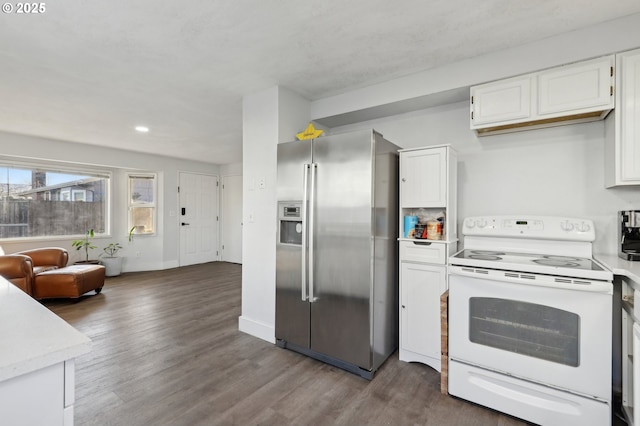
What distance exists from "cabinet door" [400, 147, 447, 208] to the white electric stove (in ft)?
1.72

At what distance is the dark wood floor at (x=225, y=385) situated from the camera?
1864mm

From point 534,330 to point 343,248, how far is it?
1.32 m

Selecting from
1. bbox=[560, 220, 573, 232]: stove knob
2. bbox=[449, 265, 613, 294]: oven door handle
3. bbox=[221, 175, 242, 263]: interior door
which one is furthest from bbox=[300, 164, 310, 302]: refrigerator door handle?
bbox=[221, 175, 242, 263]: interior door

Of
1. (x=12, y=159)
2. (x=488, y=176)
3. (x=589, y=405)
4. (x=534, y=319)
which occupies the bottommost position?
(x=589, y=405)

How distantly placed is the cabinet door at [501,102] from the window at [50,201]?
21.1 feet

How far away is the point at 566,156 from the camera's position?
2.32 m

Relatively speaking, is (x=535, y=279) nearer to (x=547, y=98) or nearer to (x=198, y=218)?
(x=547, y=98)

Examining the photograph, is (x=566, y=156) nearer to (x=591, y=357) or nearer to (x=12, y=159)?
(x=591, y=357)

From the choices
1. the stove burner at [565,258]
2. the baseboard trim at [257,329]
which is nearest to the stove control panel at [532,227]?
the stove burner at [565,258]

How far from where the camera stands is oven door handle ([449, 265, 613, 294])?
1.65 m

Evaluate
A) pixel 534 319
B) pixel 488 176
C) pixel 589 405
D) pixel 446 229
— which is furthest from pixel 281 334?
pixel 488 176

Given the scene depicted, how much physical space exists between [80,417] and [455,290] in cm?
248

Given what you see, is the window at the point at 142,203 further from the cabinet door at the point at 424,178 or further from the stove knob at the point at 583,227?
the stove knob at the point at 583,227

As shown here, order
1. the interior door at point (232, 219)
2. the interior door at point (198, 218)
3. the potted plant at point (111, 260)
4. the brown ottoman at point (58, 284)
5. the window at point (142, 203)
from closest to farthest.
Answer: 1. the brown ottoman at point (58, 284)
2. the potted plant at point (111, 260)
3. the window at point (142, 203)
4. the interior door at point (198, 218)
5. the interior door at point (232, 219)
